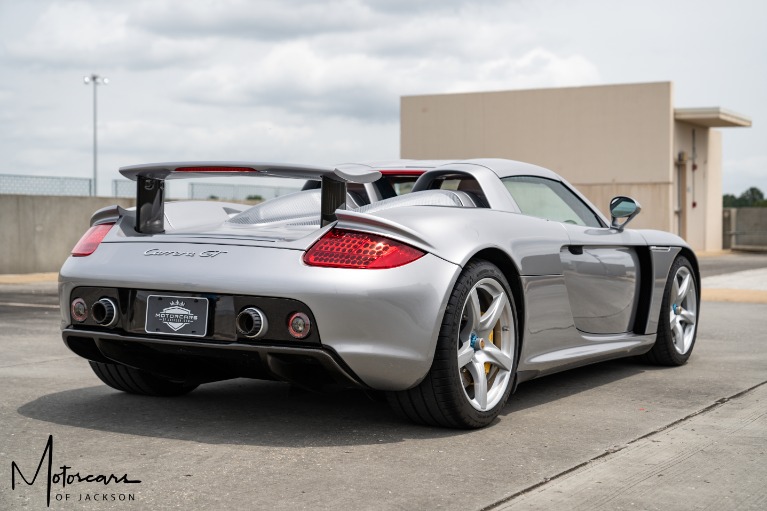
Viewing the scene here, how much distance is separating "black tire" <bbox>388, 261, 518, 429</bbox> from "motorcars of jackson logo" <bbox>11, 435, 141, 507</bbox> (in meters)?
1.31

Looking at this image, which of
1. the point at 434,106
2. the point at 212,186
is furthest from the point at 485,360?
the point at 434,106

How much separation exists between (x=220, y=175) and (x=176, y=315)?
690mm

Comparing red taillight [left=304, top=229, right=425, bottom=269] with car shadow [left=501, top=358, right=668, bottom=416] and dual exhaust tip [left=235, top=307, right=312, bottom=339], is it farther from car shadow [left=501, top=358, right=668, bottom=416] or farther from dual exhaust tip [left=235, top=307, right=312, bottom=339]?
car shadow [left=501, top=358, right=668, bottom=416]

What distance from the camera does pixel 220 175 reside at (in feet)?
15.1

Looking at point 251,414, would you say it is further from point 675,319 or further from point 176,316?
point 675,319

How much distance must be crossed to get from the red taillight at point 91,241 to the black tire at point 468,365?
1504 mm

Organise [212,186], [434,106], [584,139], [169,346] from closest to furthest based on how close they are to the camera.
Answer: [169,346] < [212,186] < [584,139] < [434,106]

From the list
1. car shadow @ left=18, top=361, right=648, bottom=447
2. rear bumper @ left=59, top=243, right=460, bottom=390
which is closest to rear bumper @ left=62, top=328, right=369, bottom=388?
rear bumper @ left=59, top=243, right=460, bottom=390

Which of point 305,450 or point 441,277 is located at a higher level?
point 441,277

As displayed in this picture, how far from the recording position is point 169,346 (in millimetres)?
4312

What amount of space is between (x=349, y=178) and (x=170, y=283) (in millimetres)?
852

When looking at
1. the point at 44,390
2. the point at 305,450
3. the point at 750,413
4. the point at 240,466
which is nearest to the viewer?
the point at 240,466

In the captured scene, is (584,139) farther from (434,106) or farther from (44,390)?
(44,390)

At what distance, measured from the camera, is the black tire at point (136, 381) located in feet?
16.8
